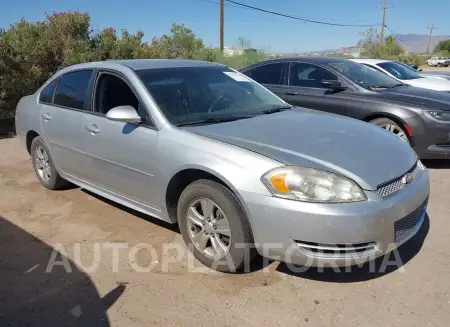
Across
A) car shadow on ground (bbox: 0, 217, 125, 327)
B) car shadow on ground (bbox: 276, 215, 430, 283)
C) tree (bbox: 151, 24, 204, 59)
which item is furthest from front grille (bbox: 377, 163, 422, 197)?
tree (bbox: 151, 24, 204, 59)

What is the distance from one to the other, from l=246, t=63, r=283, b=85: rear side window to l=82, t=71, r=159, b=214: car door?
3777 mm

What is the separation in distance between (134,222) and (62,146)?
1.19 metres

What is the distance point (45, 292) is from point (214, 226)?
128 cm

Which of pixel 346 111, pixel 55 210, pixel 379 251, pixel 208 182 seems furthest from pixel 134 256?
pixel 346 111

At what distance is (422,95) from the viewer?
20.0 feet

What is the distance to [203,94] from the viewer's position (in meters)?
3.87

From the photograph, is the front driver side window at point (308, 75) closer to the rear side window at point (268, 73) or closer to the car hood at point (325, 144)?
the rear side window at point (268, 73)

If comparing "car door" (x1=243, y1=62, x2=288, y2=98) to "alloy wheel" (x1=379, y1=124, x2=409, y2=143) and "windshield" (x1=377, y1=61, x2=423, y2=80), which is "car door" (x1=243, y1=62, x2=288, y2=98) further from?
"windshield" (x1=377, y1=61, x2=423, y2=80)

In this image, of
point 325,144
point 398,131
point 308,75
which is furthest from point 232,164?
point 308,75

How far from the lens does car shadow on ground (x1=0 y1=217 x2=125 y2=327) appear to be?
2.72 meters

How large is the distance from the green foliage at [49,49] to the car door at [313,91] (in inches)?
236

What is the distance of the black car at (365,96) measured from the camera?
18.3 feet

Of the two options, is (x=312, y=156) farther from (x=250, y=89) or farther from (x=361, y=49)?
(x=361, y=49)

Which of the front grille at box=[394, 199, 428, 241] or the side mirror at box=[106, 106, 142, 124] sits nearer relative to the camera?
the front grille at box=[394, 199, 428, 241]
